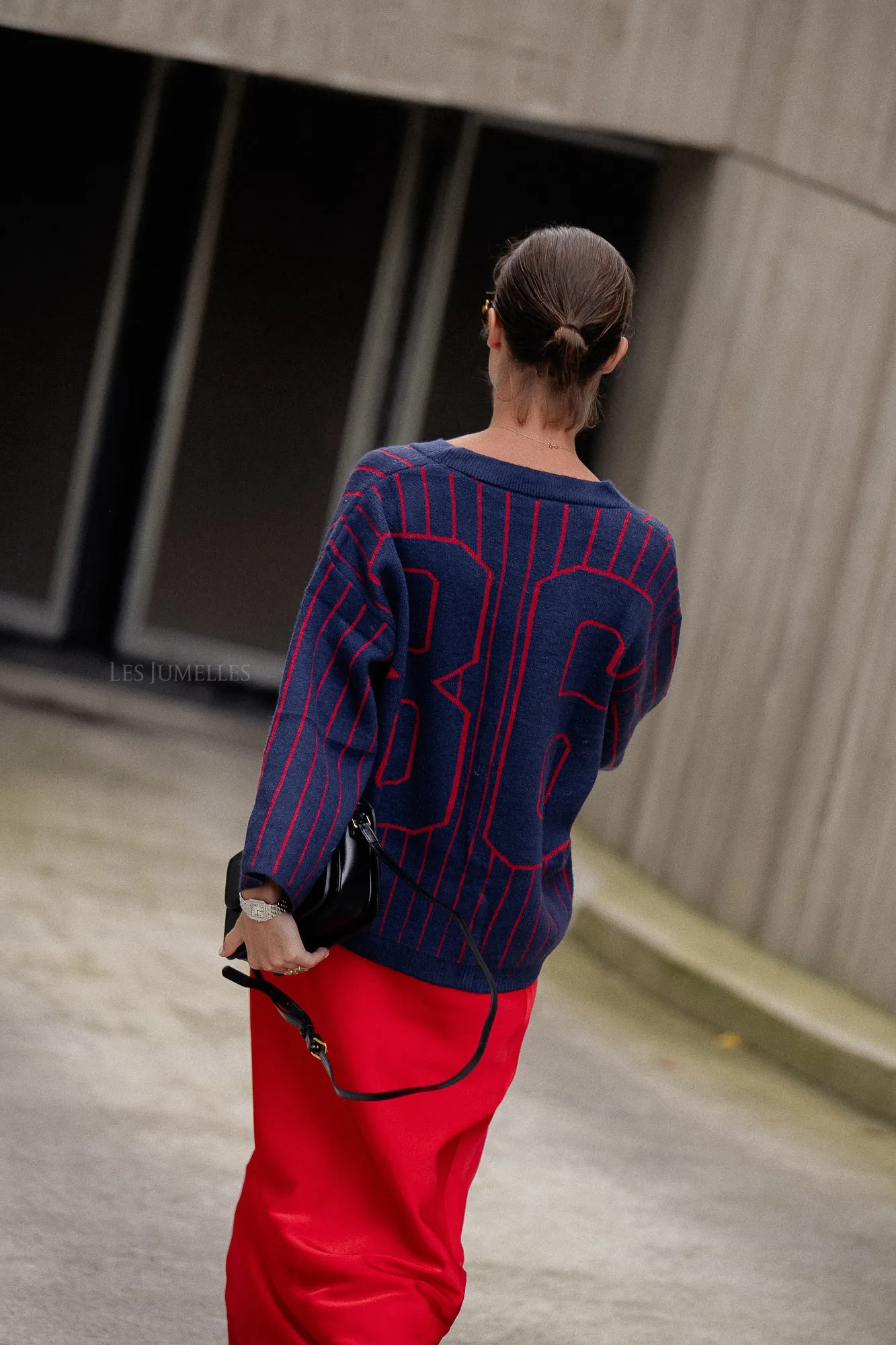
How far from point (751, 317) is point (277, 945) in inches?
166

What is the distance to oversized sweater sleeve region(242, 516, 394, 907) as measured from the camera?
6.10 feet

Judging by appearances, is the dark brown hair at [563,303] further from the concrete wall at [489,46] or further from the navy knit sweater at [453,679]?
the concrete wall at [489,46]

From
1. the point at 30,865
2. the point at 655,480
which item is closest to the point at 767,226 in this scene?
the point at 655,480

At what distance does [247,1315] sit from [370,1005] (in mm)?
462

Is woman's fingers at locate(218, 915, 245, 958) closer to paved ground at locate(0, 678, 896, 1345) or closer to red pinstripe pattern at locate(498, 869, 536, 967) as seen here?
red pinstripe pattern at locate(498, 869, 536, 967)

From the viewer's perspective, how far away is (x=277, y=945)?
1891 millimetres

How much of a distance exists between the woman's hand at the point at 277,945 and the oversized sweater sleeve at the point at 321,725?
47mm

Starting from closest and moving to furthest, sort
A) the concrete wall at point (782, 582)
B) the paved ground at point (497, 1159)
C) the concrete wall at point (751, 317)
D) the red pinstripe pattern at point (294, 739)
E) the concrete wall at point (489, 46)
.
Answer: the red pinstripe pattern at point (294, 739) < the paved ground at point (497, 1159) < the concrete wall at point (782, 582) < the concrete wall at point (751, 317) < the concrete wall at point (489, 46)

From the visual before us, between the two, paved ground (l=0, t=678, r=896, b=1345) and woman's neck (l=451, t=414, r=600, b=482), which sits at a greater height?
woman's neck (l=451, t=414, r=600, b=482)

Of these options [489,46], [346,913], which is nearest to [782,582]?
[489,46]

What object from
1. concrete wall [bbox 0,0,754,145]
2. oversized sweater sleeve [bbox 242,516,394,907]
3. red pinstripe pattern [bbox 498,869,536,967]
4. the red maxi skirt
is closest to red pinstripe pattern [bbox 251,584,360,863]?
oversized sweater sleeve [bbox 242,516,394,907]

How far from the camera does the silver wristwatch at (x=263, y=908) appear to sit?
188 cm

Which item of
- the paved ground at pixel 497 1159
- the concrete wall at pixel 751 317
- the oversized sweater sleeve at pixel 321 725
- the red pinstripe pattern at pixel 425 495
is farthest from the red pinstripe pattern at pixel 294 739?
the concrete wall at pixel 751 317

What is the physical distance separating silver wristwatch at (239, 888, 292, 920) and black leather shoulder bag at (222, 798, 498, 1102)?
2 centimetres
